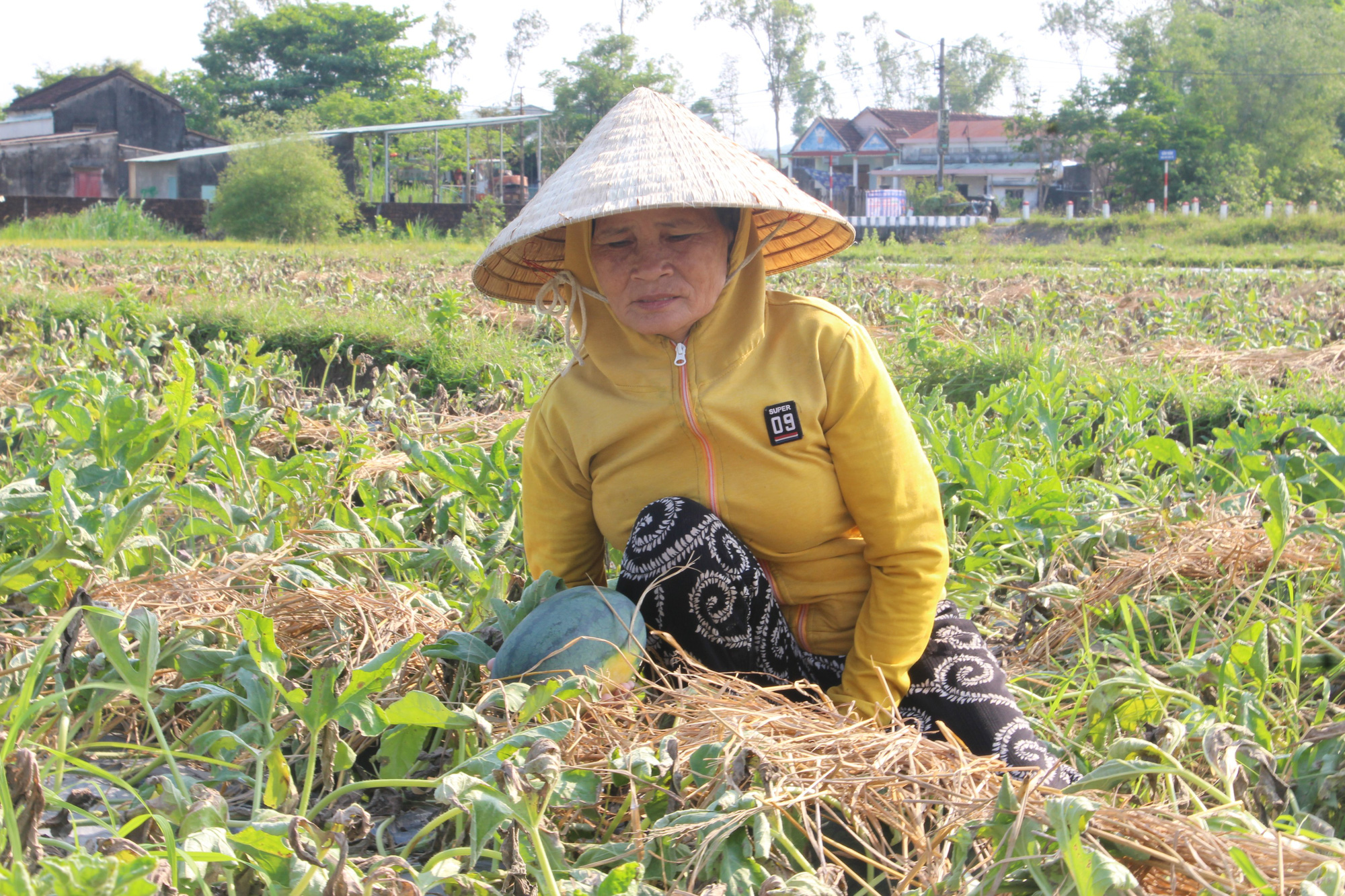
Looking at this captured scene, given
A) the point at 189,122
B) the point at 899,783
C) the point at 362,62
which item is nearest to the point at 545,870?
the point at 899,783

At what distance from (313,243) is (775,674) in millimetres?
17306

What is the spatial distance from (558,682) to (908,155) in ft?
170

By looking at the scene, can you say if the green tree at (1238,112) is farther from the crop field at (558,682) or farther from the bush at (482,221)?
the crop field at (558,682)

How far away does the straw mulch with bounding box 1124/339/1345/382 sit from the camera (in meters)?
3.99

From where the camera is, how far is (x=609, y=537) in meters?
1.85

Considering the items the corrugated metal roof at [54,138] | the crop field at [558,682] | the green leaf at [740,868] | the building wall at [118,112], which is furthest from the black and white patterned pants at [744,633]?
the building wall at [118,112]

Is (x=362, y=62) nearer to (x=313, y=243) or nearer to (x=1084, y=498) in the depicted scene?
(x=313, y=243)

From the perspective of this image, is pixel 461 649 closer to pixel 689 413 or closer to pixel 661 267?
pixel 689 413

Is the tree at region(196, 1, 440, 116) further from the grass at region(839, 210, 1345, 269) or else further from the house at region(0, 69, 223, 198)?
the grass at region(839, 210, 1345, 269)

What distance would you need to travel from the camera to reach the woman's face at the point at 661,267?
1.65 m

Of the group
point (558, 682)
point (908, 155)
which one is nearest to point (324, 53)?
point (908, 155)

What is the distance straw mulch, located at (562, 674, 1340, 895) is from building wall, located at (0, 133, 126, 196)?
3178cm

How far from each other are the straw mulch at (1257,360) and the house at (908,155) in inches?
1571

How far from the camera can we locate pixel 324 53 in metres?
40.7
